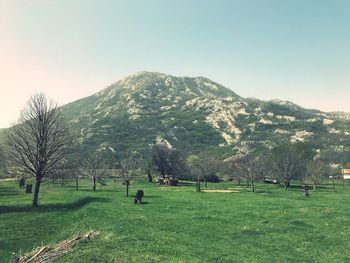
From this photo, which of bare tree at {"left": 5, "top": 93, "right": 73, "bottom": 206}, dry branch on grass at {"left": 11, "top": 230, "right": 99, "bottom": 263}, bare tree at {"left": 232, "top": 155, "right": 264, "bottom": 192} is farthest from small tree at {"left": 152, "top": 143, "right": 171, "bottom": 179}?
dry branch on grass at {"left": 11, "top": 230, "right": 99, "bottom": 263}

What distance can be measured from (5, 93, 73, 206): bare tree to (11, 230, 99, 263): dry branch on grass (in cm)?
2697

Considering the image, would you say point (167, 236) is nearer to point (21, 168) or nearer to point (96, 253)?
point (96, 253)

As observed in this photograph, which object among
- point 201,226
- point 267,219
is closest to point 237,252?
point 201,226

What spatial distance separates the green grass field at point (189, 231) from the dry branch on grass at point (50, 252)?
2.74ft

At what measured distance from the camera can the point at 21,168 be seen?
51.1 meters

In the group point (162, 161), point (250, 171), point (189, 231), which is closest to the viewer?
point (189, 231)

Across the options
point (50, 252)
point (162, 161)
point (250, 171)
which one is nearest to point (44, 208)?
point (50, 252)

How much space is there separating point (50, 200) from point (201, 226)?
32.4 m

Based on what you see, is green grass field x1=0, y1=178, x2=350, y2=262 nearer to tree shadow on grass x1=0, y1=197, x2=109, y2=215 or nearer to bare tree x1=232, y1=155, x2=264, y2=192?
tree shadow on grass x1=0, y1=197, x2=109, y2=215

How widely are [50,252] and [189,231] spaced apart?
1271 centimetres

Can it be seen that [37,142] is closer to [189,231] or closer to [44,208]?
[44,208]

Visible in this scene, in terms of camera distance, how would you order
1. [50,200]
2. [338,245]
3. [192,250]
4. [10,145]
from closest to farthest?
[192,250] < [338,245] < [10,145] < [50,200]

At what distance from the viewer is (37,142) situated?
50.8 m

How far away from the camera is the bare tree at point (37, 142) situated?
50.2 m
